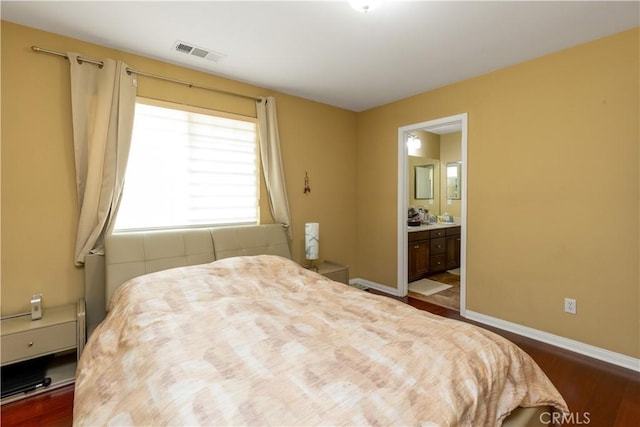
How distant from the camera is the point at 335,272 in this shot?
339cm

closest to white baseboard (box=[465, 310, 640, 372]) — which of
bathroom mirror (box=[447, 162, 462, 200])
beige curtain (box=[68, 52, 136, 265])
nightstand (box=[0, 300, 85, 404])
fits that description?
bathroom mirror (box=[447, 162, 462, 200])

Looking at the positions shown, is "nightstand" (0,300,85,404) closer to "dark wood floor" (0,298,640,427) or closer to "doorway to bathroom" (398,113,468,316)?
"dark wood floor" (0,298,640,427)

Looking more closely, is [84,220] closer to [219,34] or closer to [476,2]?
[219,34]

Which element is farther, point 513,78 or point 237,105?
point 237,105

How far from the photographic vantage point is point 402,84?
3.23m

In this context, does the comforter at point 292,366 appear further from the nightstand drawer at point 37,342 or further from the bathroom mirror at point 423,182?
the bathroom mirror at point 423,182

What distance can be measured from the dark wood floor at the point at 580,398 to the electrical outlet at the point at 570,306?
33 centimetres

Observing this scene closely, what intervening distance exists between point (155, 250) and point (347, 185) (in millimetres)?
2528

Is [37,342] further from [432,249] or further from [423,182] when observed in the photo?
[423,182]

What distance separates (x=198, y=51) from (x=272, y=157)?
1181mm

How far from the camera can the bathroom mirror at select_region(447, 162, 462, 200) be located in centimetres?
547

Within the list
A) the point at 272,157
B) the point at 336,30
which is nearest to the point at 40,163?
the point at 272,157

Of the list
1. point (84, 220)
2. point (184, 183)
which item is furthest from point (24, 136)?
point (184, 183)

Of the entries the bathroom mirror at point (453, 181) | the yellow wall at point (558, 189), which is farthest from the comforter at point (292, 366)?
the bathroom mirror at point (453, 181)
